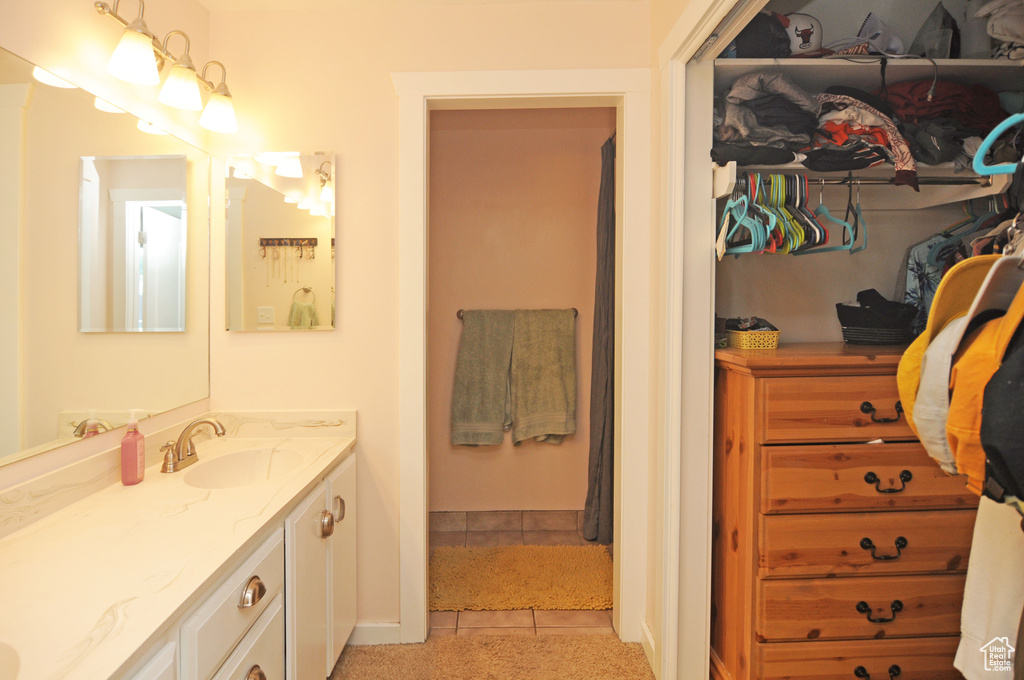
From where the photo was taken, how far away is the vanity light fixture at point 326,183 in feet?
6.49

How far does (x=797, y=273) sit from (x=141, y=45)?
2283 mm

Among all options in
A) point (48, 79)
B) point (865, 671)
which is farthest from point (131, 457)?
point (865, 671)

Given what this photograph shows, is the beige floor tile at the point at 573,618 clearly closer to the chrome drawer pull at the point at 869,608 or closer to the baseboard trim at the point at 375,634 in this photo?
the baseboard trim at the point at 375,634

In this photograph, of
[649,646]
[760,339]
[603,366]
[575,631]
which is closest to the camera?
[760,339]

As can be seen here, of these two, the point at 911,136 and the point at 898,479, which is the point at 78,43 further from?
the point at 898,479

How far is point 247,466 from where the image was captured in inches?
71.2

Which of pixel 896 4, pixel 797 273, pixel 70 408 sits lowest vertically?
pixel 70 408

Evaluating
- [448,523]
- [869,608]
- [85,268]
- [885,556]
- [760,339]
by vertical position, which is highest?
[85,268]

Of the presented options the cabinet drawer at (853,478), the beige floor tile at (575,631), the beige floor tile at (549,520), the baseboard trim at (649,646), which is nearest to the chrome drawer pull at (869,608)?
the cabinet drawer at (853,478)

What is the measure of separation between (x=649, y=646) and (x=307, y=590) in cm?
124

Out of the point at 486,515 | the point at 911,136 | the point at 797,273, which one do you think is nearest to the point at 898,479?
the point at 797,273

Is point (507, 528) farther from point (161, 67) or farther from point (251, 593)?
point (161, 67)

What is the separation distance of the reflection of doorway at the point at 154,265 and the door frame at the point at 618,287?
2.43ft

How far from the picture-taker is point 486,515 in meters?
3.10
